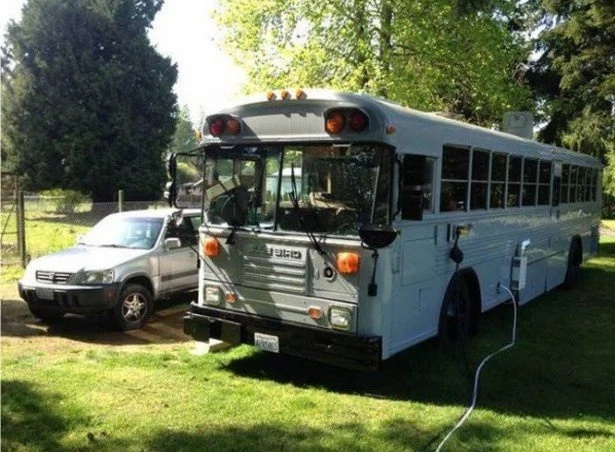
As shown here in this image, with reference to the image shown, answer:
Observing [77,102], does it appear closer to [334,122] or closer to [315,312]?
A: [334,122]

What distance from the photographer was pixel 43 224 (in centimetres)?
1853

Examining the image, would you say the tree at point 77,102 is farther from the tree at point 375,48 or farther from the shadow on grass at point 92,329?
the shadow on grass at point 92,329

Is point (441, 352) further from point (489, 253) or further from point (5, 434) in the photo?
point (5, 434)

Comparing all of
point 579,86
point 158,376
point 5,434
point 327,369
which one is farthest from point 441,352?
point 579,86

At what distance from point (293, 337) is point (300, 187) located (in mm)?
1408

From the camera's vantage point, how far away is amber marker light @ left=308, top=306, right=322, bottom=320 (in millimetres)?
5738

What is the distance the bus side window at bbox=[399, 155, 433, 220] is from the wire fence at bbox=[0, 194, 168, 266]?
26.7 ft

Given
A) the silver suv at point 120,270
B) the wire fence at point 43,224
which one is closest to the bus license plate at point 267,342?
the silver suv at point 120,270

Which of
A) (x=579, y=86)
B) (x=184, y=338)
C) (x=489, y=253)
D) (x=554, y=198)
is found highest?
(x=579, y=86)

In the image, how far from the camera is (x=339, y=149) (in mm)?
5609

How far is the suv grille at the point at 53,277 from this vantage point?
8.00 metres

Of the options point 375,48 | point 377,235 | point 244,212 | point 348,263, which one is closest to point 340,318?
point 348,263

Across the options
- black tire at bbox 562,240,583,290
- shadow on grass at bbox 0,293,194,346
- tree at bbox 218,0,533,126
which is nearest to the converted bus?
shadow on grass at bbox 0,293,194,346

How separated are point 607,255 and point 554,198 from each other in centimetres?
956
